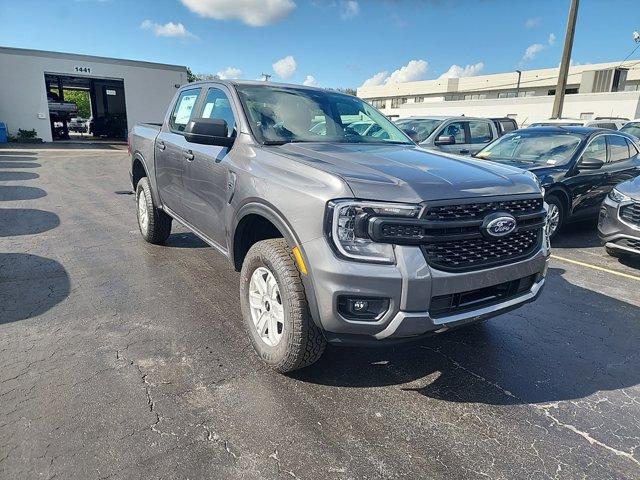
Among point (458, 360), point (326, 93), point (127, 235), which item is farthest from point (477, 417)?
point (127, 235)

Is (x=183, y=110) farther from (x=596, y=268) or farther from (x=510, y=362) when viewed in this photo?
(x=596, y=268)

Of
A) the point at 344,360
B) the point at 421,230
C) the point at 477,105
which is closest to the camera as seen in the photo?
the point at 421,230

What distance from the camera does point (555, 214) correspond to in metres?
6.65

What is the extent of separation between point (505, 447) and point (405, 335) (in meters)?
0.83

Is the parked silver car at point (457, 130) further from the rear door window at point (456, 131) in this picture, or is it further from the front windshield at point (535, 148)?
the front windshield at point (535, 148)

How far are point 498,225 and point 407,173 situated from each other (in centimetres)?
64

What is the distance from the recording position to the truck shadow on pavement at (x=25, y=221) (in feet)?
20.7

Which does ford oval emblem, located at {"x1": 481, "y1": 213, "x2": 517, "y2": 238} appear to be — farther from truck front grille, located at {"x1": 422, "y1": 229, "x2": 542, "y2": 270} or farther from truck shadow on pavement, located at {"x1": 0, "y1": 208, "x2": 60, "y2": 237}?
truck shadow on pavement, located at {"x1": 0, "y1": 208, "x2": 60, "y2": 237}

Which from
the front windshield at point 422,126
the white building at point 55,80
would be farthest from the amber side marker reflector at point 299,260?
the white building at point 55,80

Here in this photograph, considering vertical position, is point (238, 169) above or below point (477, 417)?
above

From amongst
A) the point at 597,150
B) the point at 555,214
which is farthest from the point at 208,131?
the point at 597,150

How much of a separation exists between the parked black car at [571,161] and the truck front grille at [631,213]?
1052 millimetres

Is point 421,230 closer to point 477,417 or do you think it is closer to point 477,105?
point 477,417

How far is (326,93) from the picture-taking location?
4289 millimetres
